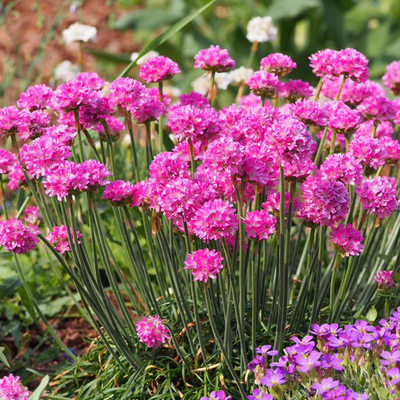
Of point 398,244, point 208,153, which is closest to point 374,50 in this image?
point 398,244

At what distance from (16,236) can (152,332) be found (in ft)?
1.74

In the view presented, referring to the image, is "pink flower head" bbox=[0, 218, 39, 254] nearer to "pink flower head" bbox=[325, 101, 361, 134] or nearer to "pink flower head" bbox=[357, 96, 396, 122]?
"pink flower head" bbox=[325, 101, 361, 134]

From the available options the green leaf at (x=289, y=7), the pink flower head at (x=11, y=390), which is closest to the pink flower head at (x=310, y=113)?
the pink flower head at (x=11, y=390)

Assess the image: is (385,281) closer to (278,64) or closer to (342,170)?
(342,170)

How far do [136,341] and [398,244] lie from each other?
102 cm

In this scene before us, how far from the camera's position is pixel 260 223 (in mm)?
1905

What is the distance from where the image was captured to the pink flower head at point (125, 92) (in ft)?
6.67

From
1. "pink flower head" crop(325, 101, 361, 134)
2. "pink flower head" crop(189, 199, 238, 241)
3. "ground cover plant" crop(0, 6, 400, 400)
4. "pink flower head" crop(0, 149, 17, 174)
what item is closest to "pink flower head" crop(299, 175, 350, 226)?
"ground cover plant" crop(0, 6, 400, 400)

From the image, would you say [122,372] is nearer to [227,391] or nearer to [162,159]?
[227,391]

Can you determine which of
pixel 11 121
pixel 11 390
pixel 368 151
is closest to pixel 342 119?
pixel 368 151

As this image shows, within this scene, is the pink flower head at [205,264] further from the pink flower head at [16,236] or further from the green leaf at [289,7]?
the green leaf at [289,7]

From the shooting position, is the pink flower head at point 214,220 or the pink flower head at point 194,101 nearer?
the pink flower head at point 214,220

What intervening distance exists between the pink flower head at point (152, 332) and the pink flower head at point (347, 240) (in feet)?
1.99

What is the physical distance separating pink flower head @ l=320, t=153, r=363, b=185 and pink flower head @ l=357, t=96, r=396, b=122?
0.58 m
